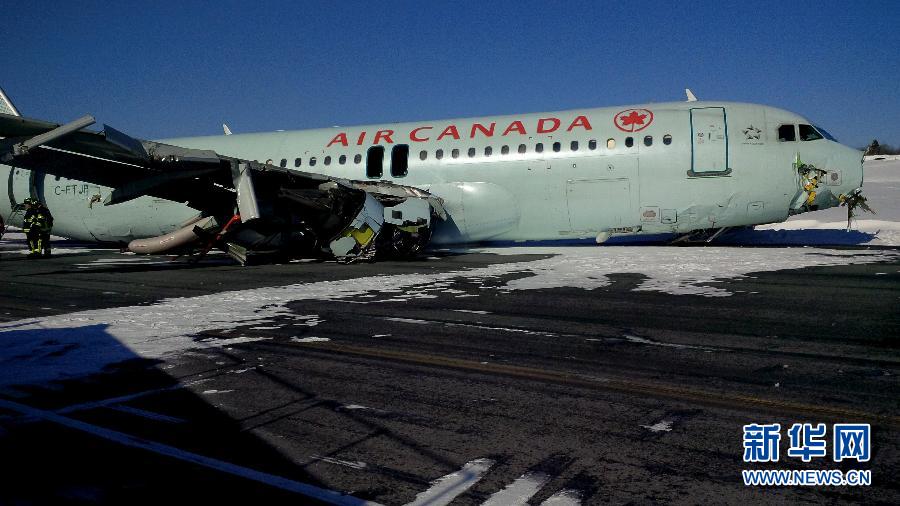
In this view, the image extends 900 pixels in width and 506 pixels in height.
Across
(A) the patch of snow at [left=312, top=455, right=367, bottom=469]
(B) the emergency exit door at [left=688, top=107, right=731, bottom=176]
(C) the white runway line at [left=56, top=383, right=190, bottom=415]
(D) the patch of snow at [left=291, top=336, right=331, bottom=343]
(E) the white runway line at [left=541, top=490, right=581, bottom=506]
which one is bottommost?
(E) the white runway line at [left=541, top=490, right=581, bottom=506]

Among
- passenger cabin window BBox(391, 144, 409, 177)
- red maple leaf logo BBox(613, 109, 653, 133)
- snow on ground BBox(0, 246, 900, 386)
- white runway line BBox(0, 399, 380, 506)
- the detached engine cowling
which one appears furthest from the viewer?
passenger cabin window BBox(391, 144, 409, 177)

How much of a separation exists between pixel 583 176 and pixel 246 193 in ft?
29.1

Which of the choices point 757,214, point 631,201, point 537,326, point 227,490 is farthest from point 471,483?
point 757,214

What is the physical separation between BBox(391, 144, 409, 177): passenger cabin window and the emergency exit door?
802 centimetres

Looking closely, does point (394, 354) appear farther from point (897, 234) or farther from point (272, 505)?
point (897, 234)

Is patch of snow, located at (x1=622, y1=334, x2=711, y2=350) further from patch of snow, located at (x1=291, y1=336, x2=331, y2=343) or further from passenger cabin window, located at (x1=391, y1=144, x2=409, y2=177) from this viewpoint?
passenger cabin window, located at (x1=391, y1=144, x2=409, y2=177)

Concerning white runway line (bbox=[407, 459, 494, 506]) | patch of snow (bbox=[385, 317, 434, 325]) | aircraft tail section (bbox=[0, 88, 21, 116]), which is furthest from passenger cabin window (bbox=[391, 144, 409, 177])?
aircraft tail section (bbox=[0, 88, 21, 116])

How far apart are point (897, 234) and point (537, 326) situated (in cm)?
2041

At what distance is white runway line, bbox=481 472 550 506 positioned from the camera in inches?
125

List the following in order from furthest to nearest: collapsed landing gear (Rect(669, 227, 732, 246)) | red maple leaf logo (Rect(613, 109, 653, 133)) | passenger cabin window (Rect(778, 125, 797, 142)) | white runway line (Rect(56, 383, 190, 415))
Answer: collapsed landing gear (Rect(669, 227, 732, 246)) → red maple leaf logo (Rect(613, 109, 653, 133)) → passenger cabin window (Rect(778, 125, 797, 142)) → white runway line (Rect(56, 383, 190, 415))

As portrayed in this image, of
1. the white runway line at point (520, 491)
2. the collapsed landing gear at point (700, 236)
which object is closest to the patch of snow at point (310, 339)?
Result: the white runway line at point (520, 491)

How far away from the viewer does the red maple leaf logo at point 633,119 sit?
704 inches

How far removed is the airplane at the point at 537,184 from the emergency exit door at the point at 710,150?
Answer: 26 mm

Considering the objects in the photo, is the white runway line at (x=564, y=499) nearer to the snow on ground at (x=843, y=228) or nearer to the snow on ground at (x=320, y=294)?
the snow on ground at (x=320, y=294)
